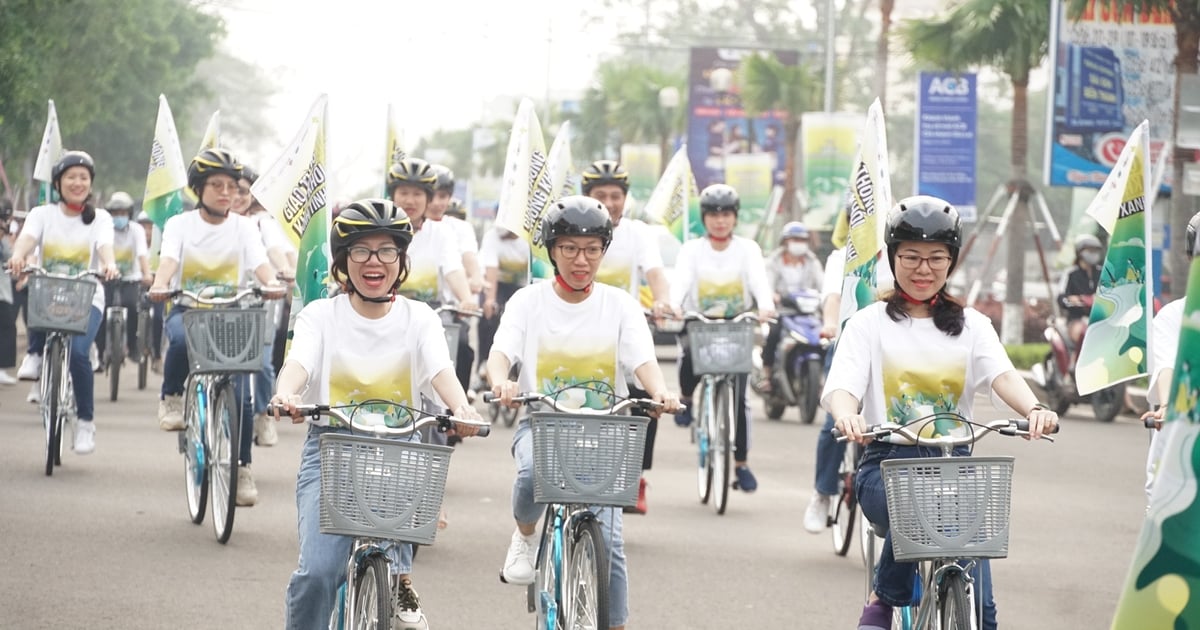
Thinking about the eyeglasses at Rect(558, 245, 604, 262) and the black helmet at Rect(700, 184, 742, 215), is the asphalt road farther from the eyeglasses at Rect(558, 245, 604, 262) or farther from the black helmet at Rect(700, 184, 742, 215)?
the black helmet at Rect(700, 184, 742, 215)

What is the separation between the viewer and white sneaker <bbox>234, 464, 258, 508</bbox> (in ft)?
35.9

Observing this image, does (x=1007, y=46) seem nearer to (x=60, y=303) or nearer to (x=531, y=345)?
(x=60, y=303)

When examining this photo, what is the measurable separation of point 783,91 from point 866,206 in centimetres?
3811

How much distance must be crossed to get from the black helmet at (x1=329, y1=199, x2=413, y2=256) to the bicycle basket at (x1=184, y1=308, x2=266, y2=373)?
3.56 metres

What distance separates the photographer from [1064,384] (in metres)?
21.0

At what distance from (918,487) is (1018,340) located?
89.0 ft

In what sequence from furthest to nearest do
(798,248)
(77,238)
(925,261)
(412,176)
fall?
(798,248) < (77,238) < (412,176) < (925,261)

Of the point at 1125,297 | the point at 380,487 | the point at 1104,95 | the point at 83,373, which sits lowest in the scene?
the point at 83,373

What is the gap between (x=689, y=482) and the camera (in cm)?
1410

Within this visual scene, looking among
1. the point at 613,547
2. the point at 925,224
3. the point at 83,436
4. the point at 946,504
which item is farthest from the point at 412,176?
the point at 946,504

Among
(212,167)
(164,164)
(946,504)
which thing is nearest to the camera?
(946,504)

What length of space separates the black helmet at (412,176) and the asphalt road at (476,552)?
200cm

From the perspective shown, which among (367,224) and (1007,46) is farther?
(1007,46)

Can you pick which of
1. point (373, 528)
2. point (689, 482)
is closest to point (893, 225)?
point (373, 528)
